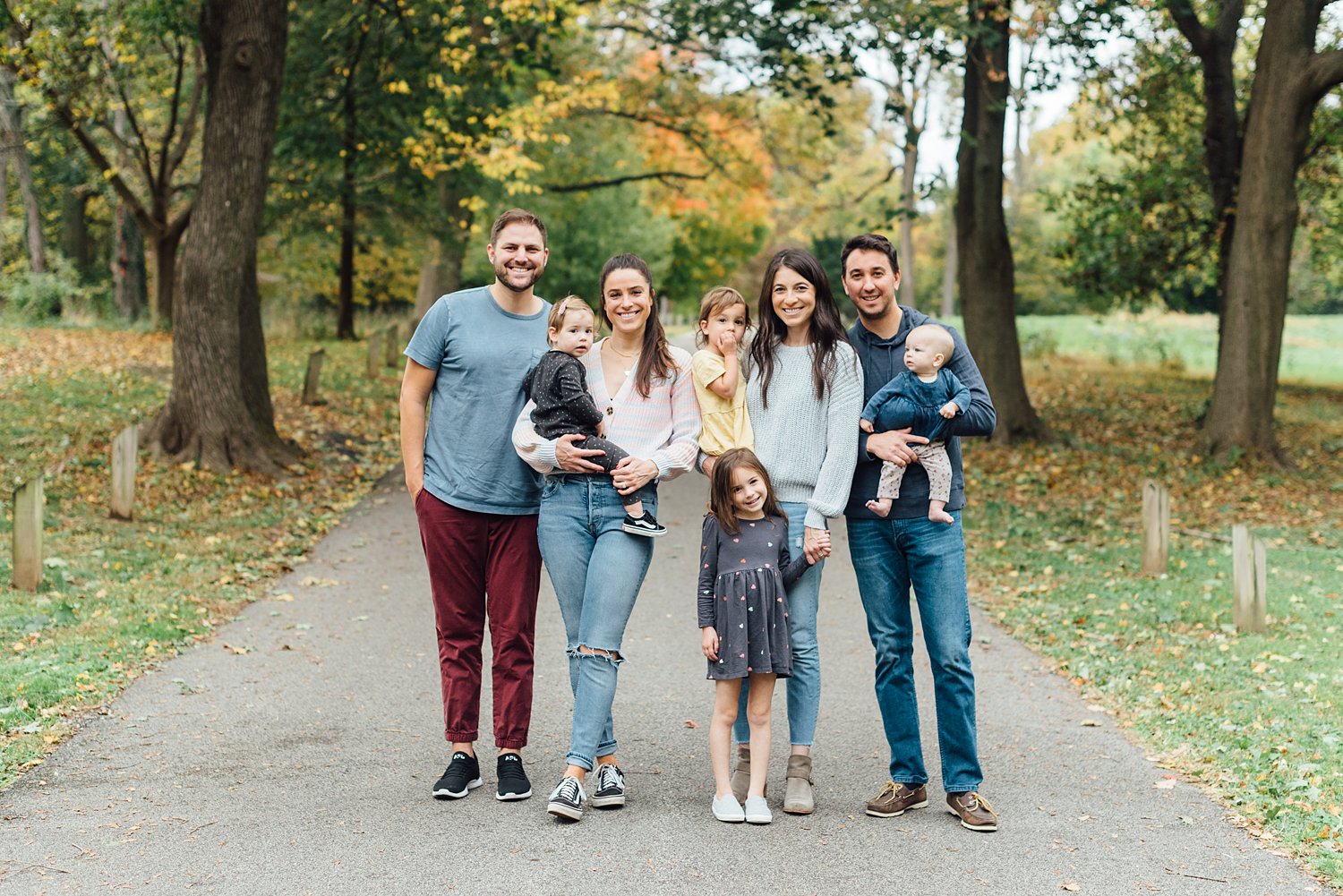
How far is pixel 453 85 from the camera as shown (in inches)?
805

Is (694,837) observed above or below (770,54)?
below

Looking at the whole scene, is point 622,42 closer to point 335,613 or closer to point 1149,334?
point 1149,334

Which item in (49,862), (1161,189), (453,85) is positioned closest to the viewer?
(49,862)

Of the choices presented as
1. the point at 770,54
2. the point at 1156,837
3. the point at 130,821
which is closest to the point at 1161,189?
the point at 770,54

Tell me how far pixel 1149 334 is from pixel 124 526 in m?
31.0

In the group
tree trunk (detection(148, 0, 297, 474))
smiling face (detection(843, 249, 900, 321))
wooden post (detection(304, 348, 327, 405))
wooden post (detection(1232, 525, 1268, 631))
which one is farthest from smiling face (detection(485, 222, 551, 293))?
wooden post (detection(304, 348, 327, 405))

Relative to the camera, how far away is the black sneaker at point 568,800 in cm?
486

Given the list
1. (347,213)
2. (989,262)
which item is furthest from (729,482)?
(347,213)

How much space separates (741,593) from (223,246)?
10307mm

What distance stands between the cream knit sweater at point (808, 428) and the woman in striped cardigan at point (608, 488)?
1.05 feet

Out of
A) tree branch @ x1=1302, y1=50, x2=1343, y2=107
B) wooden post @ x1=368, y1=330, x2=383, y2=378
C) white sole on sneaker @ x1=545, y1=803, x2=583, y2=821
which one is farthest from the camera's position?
wooden post @ x1=368, y1=330, x2=383, y2=378

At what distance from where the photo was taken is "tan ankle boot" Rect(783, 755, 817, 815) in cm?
507

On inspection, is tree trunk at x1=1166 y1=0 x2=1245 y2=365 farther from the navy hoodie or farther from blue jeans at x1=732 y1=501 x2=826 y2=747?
blue jeans at x1=732 y1=501 x2=826 y2=747

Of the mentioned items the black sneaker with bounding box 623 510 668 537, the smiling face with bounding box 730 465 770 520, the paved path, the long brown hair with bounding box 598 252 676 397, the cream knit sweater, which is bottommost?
the paved path
